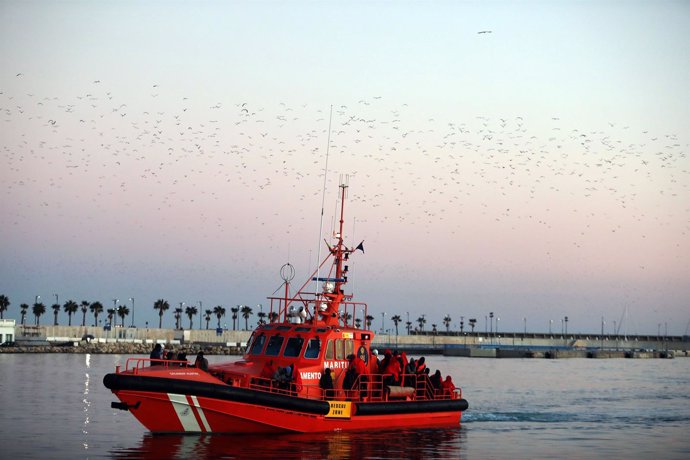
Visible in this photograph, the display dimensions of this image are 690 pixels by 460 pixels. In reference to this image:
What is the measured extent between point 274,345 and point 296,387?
1.56m

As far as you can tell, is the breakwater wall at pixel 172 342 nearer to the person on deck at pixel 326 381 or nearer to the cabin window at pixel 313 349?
the cabin window at pixel 313 349

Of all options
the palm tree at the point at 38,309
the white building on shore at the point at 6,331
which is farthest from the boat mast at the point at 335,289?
the palm tree at the point at 38,309

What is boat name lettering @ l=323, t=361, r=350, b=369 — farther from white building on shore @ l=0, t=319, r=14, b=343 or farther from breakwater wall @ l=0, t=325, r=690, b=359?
white building on shore @ l=0, t=319, r=14, b=343

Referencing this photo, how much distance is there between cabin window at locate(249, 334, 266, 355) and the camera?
2509cm

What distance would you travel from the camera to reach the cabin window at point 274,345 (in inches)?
977

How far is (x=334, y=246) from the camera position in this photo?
1064 inches

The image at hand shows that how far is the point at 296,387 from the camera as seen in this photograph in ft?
78.2

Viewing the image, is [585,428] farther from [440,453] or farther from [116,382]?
[116,382]

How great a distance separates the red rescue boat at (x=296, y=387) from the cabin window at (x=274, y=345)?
26 mm

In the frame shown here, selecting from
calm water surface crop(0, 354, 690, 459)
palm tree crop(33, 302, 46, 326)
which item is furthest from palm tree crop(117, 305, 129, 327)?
calm water surface crop(0, 354, 690, 459)

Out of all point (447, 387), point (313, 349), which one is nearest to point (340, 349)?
point (313, 349)

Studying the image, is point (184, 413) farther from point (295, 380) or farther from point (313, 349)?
point (313, 349)

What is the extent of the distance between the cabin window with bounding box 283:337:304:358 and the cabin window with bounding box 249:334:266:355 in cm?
74

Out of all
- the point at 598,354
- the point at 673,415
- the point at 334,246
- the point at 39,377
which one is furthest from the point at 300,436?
the point at 598,354
